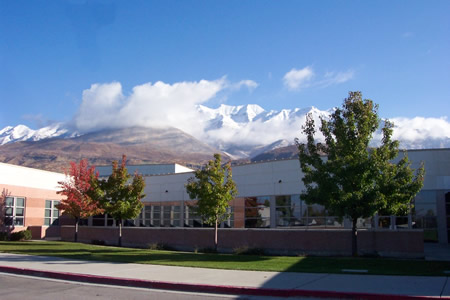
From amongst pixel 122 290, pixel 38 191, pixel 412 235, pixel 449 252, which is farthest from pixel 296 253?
pixel 38 191

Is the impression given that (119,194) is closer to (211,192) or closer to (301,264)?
(211,192)

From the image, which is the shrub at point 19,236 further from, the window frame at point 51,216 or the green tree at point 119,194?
the green tree at point 119,194

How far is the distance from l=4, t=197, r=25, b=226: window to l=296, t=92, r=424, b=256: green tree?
2479 centimetres

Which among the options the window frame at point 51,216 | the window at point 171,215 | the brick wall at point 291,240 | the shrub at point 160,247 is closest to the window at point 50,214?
the window frame at point 51,216

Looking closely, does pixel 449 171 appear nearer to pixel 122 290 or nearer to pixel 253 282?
pixel 253 282

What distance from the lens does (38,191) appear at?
37844 mm

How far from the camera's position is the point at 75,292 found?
1178 cm

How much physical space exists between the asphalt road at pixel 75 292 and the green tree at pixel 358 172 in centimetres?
943

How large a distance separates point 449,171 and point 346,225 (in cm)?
718

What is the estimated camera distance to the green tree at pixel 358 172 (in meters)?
18.9

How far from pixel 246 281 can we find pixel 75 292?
452cm

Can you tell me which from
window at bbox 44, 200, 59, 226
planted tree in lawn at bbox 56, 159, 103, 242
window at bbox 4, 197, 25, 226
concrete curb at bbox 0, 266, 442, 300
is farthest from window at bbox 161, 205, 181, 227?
concrete curb at bbox 0, 266, 442, 300

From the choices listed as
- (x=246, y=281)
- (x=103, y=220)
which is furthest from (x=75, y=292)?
(x=103, y=220)

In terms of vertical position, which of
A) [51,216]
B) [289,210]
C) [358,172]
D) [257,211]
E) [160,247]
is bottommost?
[160,247]
